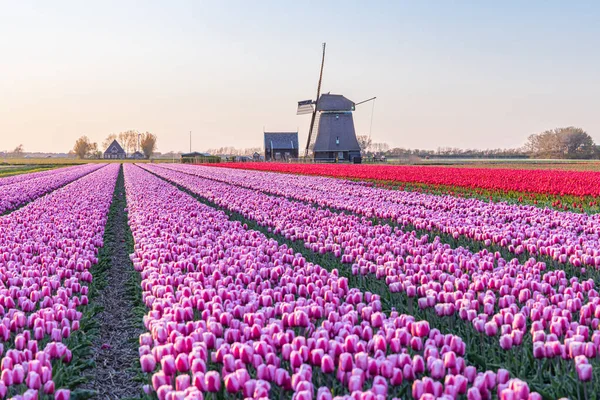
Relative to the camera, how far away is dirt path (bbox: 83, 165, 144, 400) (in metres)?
4.54

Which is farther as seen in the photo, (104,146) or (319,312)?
(104,146)

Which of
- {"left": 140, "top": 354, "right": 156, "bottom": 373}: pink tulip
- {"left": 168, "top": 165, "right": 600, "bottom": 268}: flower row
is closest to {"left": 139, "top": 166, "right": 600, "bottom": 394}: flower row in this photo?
{"left": 168, "top": 165, "right": 600, "bottom": 268}: flower row

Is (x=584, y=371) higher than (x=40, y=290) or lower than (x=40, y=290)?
higher

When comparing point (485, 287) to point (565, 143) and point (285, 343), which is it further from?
point (565, 143)

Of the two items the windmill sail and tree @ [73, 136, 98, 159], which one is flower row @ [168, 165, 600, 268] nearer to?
the windmill sail

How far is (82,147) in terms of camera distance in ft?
562

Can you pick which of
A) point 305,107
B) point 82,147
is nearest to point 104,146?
point 82,147

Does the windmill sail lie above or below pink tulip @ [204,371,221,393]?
above

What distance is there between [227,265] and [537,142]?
131534 millimetres

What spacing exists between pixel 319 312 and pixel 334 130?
6673cm

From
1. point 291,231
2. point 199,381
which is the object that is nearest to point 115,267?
point 291,231

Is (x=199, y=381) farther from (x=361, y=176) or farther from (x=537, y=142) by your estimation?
(x=537, y=142)

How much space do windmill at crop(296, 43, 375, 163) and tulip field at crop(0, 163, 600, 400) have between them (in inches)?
2362

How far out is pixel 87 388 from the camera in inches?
175
